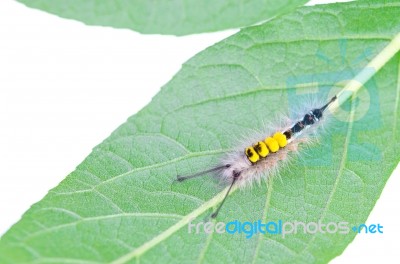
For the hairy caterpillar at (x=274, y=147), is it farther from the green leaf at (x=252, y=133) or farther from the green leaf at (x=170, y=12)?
the green leaf at (x=170, y=12)

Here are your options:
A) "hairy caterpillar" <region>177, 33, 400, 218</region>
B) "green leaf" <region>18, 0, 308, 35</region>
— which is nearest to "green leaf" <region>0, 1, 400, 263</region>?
"hairy caterpillar" <region>177, 33, 400, 218</region>

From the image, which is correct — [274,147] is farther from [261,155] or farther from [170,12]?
[170,12]

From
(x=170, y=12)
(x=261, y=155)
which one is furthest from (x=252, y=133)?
(x=170, y=12)

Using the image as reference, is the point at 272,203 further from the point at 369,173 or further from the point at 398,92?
the point at 398,92

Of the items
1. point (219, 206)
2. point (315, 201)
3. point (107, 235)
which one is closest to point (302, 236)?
point (315, 201)

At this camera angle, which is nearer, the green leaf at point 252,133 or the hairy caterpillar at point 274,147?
the green leaf at point 252,133

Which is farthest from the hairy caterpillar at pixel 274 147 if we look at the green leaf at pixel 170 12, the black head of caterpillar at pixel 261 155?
the green leaf at pixel 170 12
